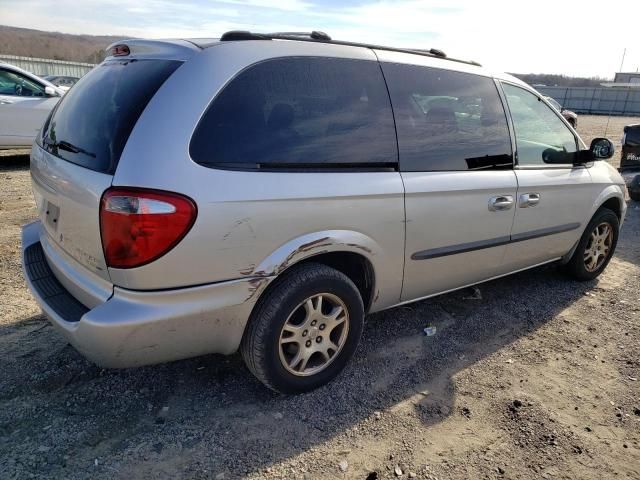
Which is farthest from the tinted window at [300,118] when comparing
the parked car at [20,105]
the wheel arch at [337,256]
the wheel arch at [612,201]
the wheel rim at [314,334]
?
the parked car at [20,105]

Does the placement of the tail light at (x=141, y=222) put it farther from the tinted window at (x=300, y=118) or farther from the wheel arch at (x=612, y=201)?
the wheel arch at (x=612, y=201)

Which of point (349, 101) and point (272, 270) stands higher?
point (349, 101)

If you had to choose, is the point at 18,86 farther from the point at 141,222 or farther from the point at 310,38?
the point at 141,222

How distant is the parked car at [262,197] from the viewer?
2.16 m

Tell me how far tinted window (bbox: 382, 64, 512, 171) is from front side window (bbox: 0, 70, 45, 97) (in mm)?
8119

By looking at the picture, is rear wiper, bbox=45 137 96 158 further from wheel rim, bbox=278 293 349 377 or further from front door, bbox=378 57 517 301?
front door, bbox=378 57 517 301

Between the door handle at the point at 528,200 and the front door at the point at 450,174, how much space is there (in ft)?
0.33

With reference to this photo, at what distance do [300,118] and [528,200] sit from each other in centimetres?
195

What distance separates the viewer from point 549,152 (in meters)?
3.89

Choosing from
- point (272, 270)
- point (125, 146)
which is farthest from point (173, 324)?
point (125, 146)

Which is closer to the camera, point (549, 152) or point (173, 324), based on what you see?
point (173, 324)

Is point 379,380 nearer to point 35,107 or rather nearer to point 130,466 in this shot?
point 130,466

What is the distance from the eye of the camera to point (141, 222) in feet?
6.82

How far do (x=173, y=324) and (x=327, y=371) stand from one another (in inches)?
39.8
